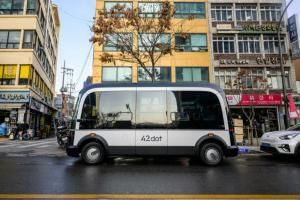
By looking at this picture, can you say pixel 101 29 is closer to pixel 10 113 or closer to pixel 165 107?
pixel 165 107

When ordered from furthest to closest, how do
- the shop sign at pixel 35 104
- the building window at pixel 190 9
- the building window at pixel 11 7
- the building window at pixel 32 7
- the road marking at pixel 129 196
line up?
1. the building window at pixel 32 7
2. the building window at pixel 190 9
3. the building window at pixel 11 7
4. the shop sign at pixel 35 104
5. the road marking at pixel 129 196

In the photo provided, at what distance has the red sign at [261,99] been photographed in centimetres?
2177

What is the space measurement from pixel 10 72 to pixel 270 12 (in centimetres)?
2817

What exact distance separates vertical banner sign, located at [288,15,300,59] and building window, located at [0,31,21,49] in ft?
91.3

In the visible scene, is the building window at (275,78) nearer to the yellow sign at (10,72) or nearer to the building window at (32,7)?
the building window at (32,7)

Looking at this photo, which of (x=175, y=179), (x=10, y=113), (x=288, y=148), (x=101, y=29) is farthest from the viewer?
(x=10, y=113)

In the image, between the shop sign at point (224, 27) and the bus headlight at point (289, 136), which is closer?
the bus headlight at point (289, 136)

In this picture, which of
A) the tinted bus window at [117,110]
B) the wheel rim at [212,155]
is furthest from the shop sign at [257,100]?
the tinted bus window at [117,110]

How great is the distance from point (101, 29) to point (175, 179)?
1140 centimetres

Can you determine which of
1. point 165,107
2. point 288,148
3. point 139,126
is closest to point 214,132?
point 165,107

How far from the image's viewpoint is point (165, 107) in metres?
8.09

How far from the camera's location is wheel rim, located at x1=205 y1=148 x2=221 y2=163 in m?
7.87

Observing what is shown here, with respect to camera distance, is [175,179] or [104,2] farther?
[104,2]

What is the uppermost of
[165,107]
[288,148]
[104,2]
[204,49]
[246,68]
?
[104,2]
